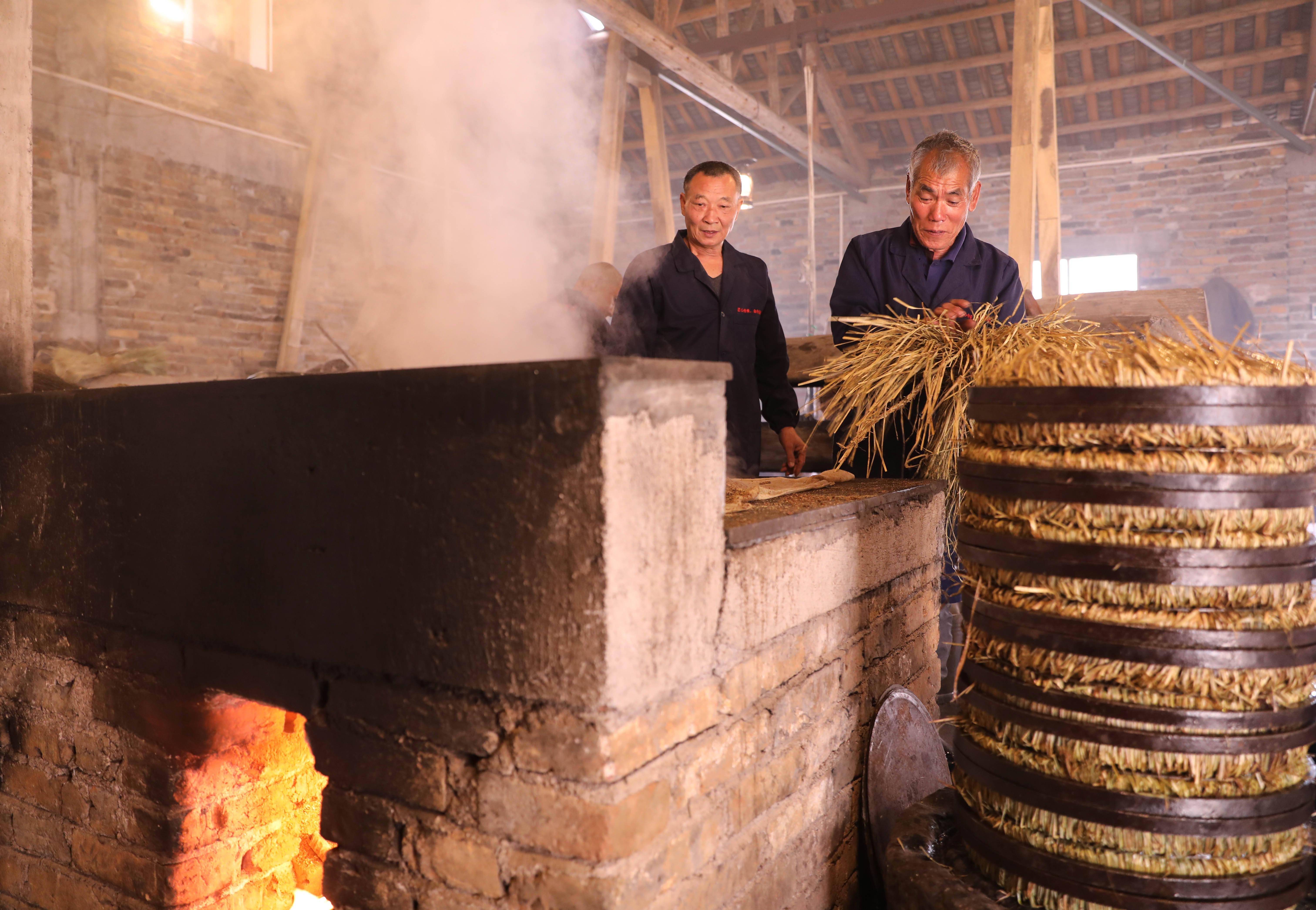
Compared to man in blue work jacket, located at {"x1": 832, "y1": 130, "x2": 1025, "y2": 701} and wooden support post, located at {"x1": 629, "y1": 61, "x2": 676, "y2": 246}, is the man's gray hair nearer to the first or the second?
man in blue work jacket, located at {"x1": 832, "y1": 130, "x2": 1025, "y2": 701}

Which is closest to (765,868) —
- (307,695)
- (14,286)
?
(307,695)

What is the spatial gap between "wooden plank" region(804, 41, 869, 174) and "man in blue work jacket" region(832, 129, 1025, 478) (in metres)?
7.90

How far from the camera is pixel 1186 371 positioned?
1312 mm

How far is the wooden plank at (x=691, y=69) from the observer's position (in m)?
6.02

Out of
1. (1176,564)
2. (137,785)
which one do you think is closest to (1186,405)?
(1176,564)

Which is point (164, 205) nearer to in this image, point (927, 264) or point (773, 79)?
point (773, 79)

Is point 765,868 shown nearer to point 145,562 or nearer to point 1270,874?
point 1270,874

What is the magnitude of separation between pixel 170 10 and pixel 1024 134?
7.04 m

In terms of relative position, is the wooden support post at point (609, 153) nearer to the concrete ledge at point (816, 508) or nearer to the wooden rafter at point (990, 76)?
the wooden rafter at point (990, 76)

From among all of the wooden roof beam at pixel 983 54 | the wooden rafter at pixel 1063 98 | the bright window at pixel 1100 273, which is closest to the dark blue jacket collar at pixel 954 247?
the wooden roof beam at pixel 983 54

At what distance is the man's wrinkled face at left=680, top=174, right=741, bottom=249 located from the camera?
122 inches

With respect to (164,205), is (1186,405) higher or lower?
lower

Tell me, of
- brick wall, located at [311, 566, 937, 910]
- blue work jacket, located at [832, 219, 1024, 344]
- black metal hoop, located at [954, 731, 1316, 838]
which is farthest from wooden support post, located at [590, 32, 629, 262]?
black metal hoop, located at [954, 731, 1316, 838]

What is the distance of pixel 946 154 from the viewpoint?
260 cm
